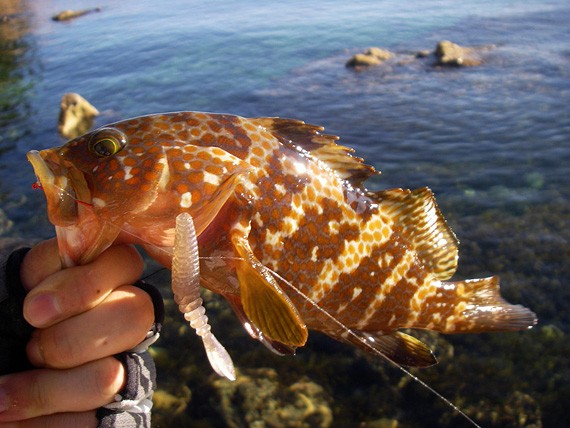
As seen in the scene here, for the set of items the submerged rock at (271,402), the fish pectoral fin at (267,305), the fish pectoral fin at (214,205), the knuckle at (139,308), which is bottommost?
the submerged rock at (271,402)

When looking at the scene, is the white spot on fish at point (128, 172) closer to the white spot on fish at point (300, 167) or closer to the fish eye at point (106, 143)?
the fish eye at point (106, 143)

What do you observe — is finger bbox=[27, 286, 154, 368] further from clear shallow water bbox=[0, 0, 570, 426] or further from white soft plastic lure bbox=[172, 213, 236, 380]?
clear shallow water bbox=[0, 0, 570, 426]

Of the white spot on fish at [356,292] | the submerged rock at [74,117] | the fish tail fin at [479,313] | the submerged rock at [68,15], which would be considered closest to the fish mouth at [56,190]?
the white spot on fish at [356,292]

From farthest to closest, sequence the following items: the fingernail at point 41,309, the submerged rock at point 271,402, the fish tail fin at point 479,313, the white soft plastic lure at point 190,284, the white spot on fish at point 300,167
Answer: the submerged rock at point 271,402 → the fish tail fin at point 479,313 → the white spot on fish at point 300,167 → the fingernail at point 41,309 → the white soft plastic lure at point 190,284

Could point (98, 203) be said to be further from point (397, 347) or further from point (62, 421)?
point (397, 347)

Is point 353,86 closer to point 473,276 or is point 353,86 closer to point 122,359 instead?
point 473,276

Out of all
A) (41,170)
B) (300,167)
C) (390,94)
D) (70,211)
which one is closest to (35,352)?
(70,211)

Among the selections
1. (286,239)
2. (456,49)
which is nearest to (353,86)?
(456,49)
